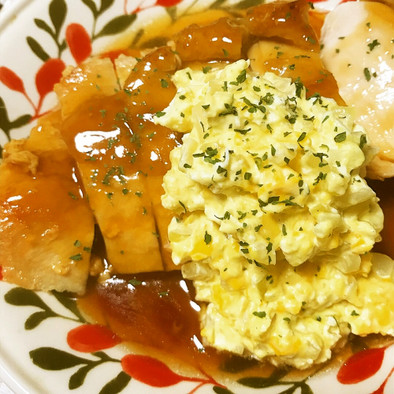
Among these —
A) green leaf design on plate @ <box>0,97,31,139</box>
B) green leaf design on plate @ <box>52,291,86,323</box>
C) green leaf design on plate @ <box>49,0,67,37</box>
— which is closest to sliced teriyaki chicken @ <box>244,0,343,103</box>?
green leaf design on plate @ <box>49,0,67,37</box>

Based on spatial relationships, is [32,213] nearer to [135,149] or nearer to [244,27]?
[135,149]

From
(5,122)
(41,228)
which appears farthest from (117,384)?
(5,122)

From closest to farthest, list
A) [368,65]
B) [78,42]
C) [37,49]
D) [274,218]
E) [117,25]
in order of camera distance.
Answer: [274,218] < [368,65] < [37,49] < [78,42] < [117,25]

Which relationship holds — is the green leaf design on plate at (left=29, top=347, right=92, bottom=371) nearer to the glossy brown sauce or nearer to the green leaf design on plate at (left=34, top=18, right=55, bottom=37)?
the glossy brown sauce

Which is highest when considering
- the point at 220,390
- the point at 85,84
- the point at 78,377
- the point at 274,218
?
the point at 85,84

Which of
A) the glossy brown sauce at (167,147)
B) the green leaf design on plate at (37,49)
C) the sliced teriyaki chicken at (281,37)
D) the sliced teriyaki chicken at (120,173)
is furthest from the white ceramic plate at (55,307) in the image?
the sliced teriyaki chicken at (281,37)

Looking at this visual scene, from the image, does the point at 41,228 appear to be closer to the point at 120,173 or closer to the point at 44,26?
the point at 120,173

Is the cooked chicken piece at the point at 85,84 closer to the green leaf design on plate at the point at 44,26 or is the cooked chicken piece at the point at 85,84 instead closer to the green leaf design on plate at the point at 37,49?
the green leaf design on plate at the point at 37,49
